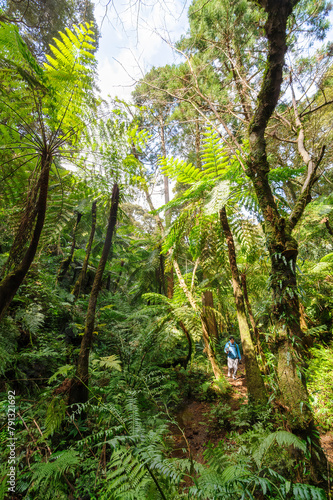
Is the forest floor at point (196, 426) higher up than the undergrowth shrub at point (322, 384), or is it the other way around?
the undergrowth shrub at point (322, 384)

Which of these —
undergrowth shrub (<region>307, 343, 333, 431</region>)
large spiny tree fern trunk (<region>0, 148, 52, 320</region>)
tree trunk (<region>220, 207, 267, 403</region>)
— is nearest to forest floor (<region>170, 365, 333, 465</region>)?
undergrowth shrub (<region>307, 343, 333, 431</region>)

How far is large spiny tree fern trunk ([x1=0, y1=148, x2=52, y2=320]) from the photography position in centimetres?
127

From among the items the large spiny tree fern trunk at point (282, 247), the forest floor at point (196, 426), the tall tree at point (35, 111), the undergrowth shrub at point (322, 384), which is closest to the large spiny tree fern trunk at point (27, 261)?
the tall tree at point (35, 111)

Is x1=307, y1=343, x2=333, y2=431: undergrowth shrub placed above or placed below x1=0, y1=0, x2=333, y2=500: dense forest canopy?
below

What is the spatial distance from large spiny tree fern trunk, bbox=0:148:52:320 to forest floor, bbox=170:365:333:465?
267 cm

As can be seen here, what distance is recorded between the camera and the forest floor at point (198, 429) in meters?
2.90

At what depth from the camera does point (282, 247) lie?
1.70 m

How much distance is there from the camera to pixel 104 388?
3.43 metres

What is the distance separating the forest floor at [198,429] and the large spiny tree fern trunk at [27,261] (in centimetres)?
267

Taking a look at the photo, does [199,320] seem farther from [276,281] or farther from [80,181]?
[80,181]

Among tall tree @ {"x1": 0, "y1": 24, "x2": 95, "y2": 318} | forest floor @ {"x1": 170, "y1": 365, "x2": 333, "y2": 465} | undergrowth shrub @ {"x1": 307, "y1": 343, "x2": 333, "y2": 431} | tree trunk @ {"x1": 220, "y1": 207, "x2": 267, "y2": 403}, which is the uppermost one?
tall tree @ {"x1": 0, "y1": 24, "x2": 95, "y2": 318}

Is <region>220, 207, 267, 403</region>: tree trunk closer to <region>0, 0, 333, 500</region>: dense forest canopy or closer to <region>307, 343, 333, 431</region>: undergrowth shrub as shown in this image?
<region>0, 0, 333, 500</region>: dense forest canopy

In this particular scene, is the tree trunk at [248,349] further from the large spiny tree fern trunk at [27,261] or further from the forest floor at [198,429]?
the large spiny tree fern trunk at [27,261]

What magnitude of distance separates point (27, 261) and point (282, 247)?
187 cm
